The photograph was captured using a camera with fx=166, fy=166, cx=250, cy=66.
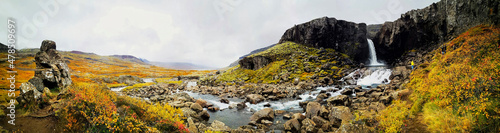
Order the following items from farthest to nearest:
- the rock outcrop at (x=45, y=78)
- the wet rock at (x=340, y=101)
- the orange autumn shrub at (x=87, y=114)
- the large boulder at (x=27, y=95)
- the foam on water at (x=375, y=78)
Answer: the foam on water at (x=375, y=78)
the wet rock at (x=340, y=101)
the rock outcrop at (x=45, y=78)
the large boulder at (x=27, y=95)
the orange autumn shrub at (x=87, y=114)

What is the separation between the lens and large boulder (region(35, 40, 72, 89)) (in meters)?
15.8

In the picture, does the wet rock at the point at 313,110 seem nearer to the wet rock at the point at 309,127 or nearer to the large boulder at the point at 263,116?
the wet rock at the point at 309,127

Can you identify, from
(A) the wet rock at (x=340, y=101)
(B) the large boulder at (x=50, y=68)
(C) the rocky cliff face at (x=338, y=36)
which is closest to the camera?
(B) the large boulder at (x=50, y=68)

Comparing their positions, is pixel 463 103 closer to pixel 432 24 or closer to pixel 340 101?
pixel 340 101

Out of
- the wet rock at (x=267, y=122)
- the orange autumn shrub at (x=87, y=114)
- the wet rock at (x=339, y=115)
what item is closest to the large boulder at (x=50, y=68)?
the orange autumn shrub at (x=87, y=114)

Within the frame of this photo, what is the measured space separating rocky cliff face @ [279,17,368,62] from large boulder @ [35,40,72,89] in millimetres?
104521

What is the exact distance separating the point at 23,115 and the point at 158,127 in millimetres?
8337

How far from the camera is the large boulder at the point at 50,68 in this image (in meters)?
15.8

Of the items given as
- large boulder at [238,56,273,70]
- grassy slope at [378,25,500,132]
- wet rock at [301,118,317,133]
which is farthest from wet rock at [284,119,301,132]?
large boulder at [238,56,273,70]

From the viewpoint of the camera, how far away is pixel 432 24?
65.0 meters

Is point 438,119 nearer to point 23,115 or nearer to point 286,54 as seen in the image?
point 23,115

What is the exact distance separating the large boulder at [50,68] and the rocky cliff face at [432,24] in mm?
78022

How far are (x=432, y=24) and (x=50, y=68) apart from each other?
104779 millimetres

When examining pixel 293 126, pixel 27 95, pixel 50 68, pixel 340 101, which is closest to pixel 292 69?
pixel 340 101
